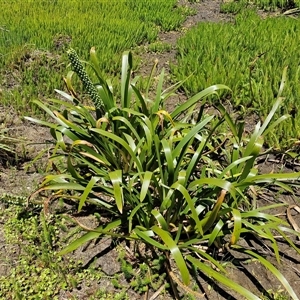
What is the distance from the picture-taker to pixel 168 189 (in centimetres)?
227

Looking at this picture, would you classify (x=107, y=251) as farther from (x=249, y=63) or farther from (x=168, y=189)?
(x=249, y=63)

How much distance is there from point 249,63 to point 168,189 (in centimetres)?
231

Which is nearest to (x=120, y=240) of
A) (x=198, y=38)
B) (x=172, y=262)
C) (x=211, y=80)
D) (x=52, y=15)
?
(x=172, y=262)

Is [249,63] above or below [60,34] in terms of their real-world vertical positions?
above

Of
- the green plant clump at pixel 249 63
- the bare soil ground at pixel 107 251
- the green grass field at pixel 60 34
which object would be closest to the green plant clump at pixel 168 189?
the bare soil ground at pixel 107 251

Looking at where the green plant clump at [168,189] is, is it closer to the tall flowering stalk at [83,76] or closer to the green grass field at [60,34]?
the tall flowering stalk at [83,76]

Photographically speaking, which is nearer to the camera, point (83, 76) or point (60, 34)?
point (83, 76)

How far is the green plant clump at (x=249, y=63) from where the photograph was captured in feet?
11.5

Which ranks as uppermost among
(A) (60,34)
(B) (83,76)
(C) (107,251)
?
(B) (83,76)

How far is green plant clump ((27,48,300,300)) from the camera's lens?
207cm

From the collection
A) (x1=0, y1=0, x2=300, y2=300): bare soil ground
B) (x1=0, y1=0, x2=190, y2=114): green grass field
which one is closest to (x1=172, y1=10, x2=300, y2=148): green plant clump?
(x1=0, y1=0, x2=300, y2=300): bare soil ground

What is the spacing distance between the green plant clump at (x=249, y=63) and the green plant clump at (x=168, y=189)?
2.70 feet

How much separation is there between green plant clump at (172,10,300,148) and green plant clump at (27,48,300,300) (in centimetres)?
82

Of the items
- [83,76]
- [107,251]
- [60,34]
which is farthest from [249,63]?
[107,251]
